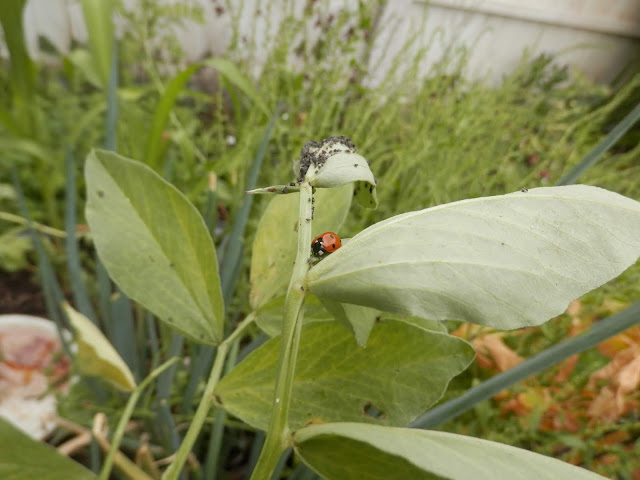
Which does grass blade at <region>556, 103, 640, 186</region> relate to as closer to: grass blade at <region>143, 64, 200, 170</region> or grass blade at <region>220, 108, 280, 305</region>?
grass blade at <region>220, 108, 280, 305</region>

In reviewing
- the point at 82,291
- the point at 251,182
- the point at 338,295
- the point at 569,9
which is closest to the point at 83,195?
the point at 82,291

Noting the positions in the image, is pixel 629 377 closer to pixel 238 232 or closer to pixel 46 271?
pixel 238 232

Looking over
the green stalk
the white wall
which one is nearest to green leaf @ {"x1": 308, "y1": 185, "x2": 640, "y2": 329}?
the green stalk

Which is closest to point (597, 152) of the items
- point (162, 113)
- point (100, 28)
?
point (162, 113)

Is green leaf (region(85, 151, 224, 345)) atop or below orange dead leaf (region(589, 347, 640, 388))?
atop

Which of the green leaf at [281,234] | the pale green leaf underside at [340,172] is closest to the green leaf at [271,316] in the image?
the green leaf at [281,234]
